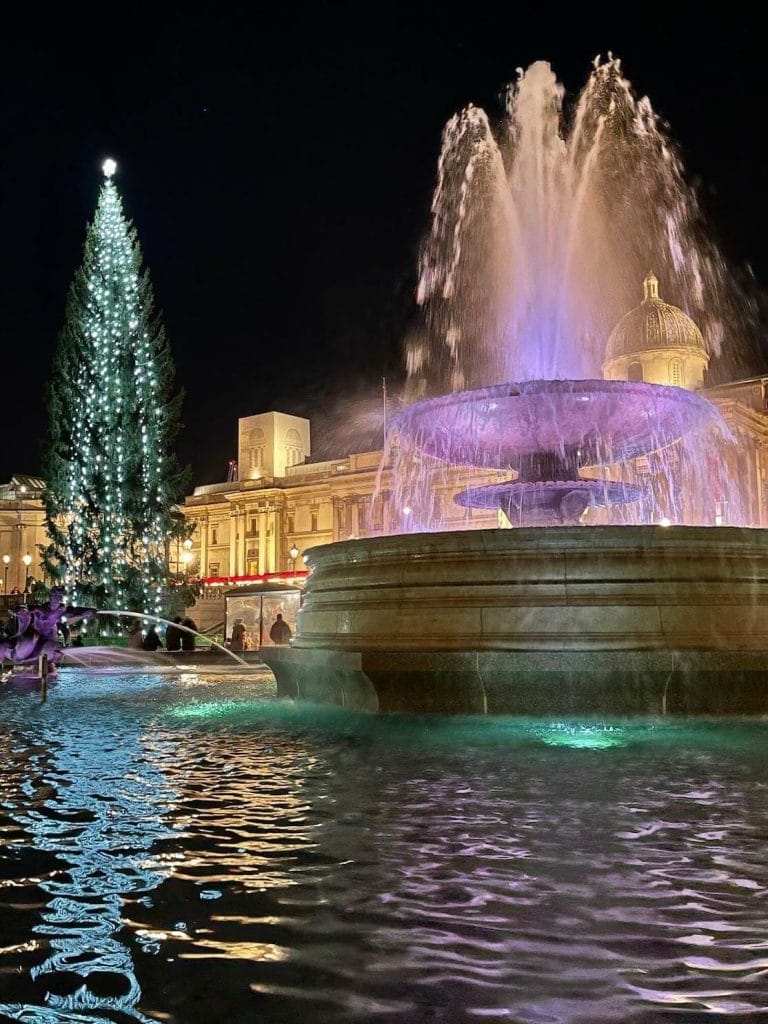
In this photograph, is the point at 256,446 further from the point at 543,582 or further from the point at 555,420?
the point at 543,582

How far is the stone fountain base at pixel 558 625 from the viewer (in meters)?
6.32

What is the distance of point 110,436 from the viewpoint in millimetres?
27375

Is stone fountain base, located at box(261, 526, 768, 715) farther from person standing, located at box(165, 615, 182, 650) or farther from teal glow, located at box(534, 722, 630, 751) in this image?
person standing, located at box(165, 615, 182, 650)

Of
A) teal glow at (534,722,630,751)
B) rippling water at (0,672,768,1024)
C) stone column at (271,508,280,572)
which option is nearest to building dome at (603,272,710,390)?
stone column at (271,508,280,572)

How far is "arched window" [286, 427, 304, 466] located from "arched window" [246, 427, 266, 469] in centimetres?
209

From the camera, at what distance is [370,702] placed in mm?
6789

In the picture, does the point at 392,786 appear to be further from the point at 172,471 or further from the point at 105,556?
the point at 172,471

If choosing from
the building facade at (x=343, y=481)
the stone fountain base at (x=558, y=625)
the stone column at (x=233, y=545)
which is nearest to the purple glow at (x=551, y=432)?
the stone fountain base at (x=558, y=625)

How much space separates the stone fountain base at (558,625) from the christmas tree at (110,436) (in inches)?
796

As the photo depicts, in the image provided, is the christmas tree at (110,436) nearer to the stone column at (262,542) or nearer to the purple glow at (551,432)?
the purple glow at (551,432)

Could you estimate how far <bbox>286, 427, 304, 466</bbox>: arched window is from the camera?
81062 mm

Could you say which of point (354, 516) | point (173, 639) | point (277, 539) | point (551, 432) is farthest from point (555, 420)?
point (277, 539)

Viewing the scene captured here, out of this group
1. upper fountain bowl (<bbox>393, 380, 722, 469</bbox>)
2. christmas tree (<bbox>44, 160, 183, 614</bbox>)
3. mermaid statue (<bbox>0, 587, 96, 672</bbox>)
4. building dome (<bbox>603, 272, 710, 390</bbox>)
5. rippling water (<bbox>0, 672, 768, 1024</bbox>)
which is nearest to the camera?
rippling water (<bbox>0, 672, 768, 1024</bbox>)

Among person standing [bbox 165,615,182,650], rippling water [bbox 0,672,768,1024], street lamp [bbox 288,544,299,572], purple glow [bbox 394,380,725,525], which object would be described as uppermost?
street lamp [bbox 288,544,299,572]
